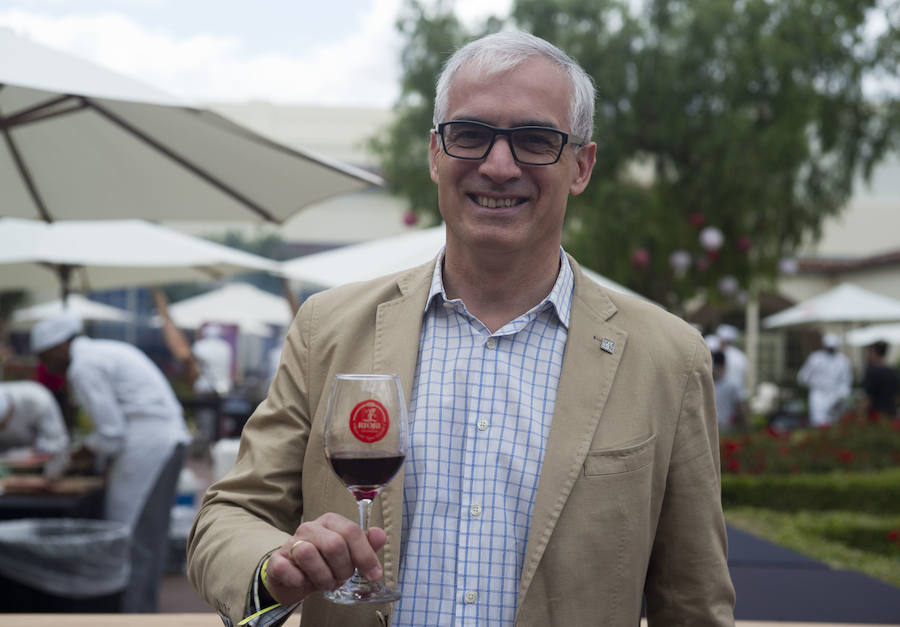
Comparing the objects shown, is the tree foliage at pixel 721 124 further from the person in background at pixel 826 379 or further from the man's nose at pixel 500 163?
the man's nose at pixel 500 163

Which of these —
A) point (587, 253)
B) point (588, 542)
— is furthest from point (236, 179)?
point (587, 253)

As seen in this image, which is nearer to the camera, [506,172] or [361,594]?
[361,594]

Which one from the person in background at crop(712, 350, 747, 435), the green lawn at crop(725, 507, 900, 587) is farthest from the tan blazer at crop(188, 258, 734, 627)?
the person in background at crop(712, 350, 747, 435)

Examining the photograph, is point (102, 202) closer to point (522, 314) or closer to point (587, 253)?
point (522, 314)

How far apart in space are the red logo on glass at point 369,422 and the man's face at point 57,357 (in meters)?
5.07

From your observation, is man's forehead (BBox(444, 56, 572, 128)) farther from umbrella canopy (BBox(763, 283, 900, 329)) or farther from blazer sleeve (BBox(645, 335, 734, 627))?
umbrella canopy (BBox(763, 283, 900, 329))

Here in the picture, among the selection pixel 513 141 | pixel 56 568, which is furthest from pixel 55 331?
pixel 513 141

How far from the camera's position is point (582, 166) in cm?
213

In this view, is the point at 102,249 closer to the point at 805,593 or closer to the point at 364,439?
the point at 805,593

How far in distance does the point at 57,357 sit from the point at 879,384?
1135cm

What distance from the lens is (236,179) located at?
4.68 meters

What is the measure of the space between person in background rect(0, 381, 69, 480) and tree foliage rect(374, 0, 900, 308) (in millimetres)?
9268

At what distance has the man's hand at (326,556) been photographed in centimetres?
146

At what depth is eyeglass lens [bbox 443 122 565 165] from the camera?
76.0 inches
